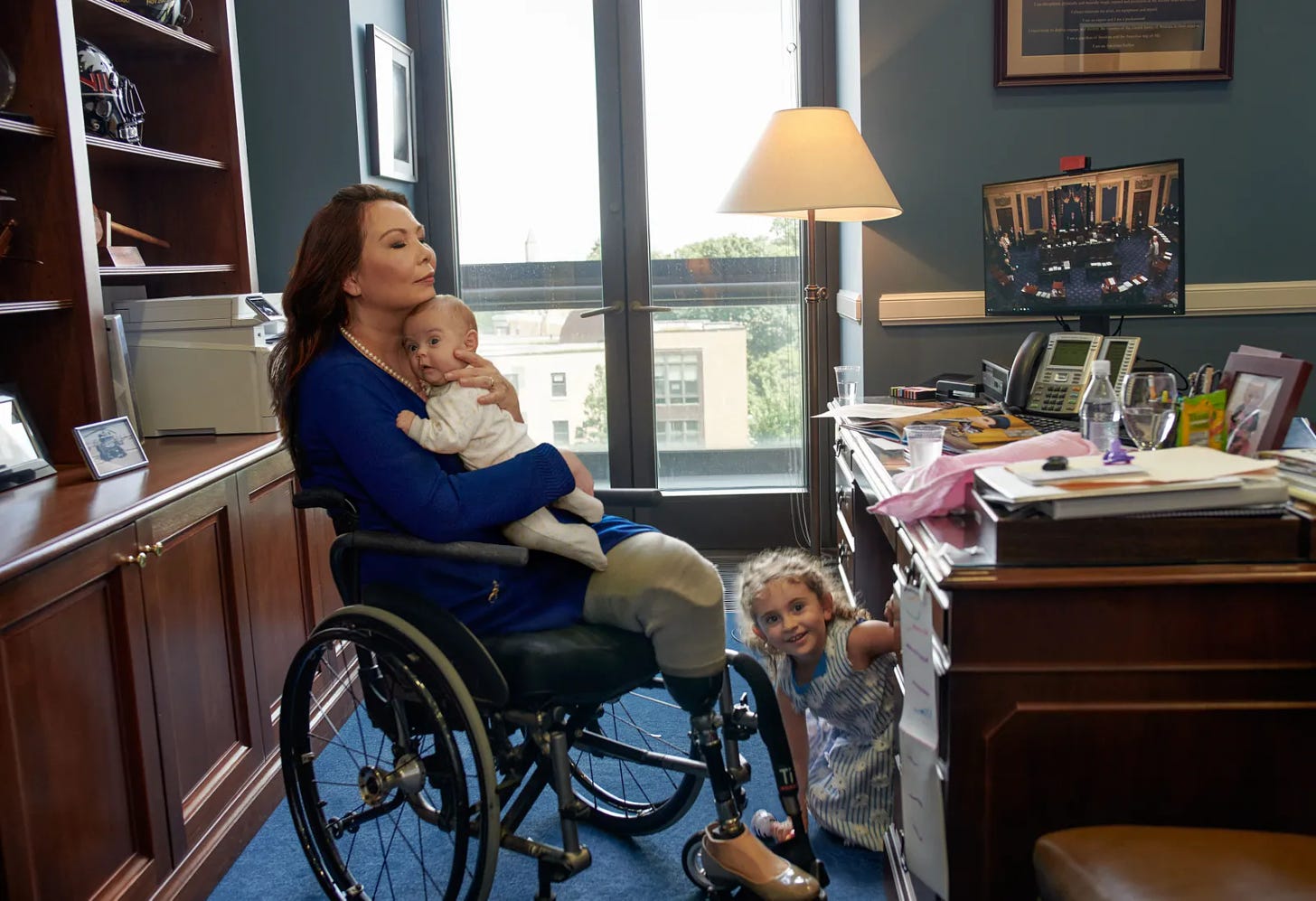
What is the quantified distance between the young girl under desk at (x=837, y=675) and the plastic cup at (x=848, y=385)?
91 centimetres

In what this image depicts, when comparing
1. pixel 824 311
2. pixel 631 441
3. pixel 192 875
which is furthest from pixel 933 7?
pixel 192 875

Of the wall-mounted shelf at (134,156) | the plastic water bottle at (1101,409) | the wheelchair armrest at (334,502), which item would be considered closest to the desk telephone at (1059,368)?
the plastic water bottle at (1101,409)

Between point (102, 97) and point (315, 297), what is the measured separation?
115 cm

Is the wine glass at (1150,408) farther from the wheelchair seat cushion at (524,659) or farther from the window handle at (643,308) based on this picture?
the window handle at (643,308)

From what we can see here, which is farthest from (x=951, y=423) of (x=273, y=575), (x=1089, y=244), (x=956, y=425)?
(x=273, y=575)

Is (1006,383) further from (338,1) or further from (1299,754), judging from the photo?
(338,1)

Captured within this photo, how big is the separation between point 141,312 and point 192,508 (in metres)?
0.77

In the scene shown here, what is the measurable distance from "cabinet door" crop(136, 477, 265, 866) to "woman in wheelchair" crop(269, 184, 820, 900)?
0.35 metres

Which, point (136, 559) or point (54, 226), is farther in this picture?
point (54, 226)

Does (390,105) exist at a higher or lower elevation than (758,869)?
higher

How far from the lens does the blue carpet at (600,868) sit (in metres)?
2.06

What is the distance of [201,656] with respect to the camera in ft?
7.11

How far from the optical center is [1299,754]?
1.42 m

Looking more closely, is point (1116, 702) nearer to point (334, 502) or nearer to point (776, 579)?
point (776, 579)
